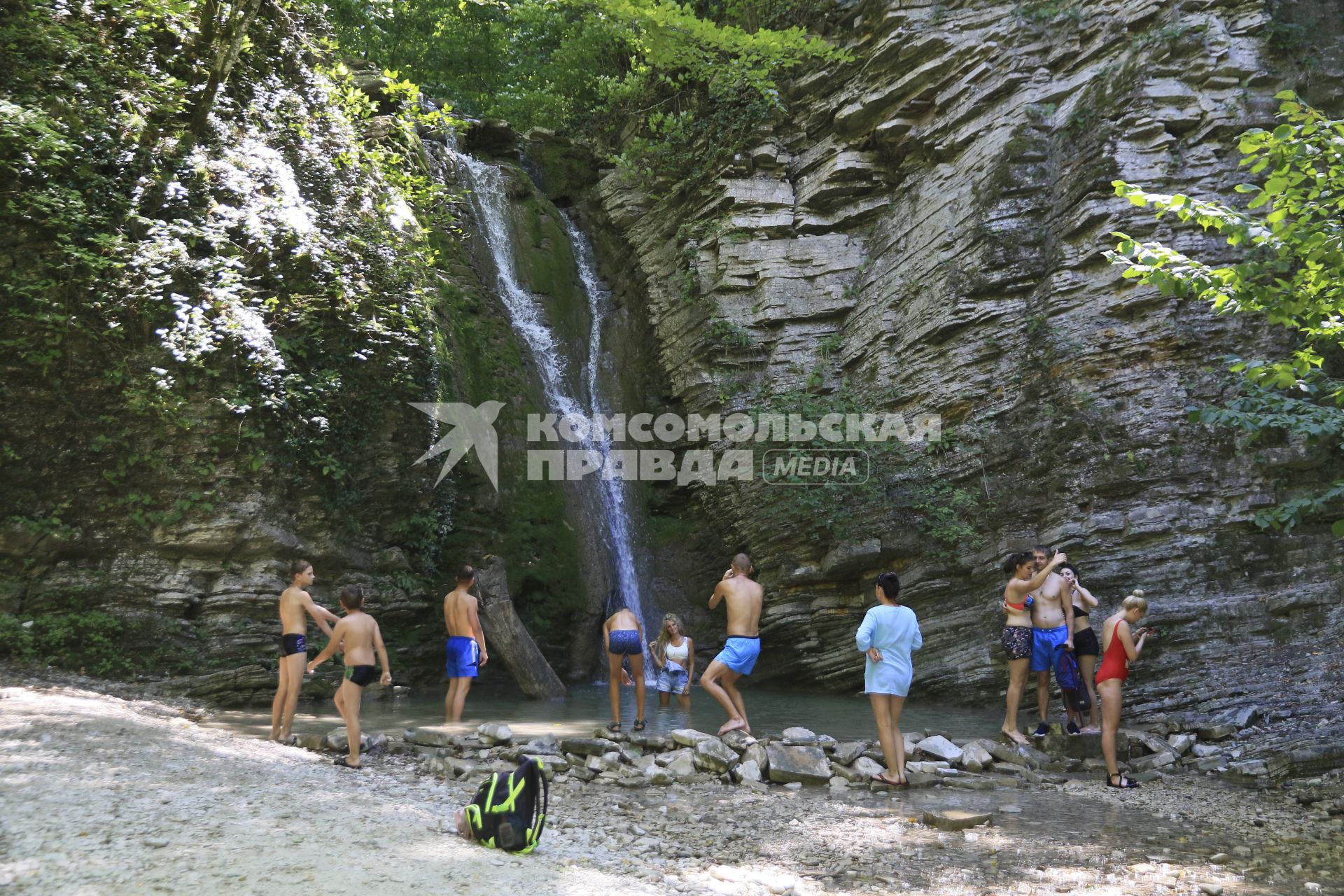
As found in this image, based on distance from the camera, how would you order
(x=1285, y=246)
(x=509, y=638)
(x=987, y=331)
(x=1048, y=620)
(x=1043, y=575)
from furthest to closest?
(x=987, y=331)
(x=509, y=638)
(x=1048, y=620)
(x=1043, y=575)
(x=1285, y=246)

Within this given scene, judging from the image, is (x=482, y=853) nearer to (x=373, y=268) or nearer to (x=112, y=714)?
(x=112, y=714)

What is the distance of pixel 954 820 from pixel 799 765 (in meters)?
1.52

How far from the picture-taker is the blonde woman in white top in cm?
926

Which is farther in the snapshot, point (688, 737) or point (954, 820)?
point (688, 737)

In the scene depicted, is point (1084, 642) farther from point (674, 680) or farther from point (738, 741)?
point (674, 680)

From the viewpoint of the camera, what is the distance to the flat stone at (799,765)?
6562 mm

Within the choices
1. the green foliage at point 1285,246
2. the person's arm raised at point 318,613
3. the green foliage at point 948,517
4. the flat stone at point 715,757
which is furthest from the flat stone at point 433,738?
the green foliage at point 948,517

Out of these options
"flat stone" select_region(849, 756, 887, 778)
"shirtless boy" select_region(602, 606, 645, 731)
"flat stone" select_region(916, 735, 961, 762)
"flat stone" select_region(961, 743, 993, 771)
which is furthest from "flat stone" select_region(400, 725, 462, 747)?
"flat stone" select_region(961, 743, 993, 771)

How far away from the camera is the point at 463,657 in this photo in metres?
8.49

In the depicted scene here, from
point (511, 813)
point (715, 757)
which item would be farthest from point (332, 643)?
point (511, 813)

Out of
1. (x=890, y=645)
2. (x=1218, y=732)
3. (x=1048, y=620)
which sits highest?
(x=1048, y=620)

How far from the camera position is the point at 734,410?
44.4ft

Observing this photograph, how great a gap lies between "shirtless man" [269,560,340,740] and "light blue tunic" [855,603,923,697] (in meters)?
4.59

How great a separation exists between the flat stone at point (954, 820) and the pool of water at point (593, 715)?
2542mm
